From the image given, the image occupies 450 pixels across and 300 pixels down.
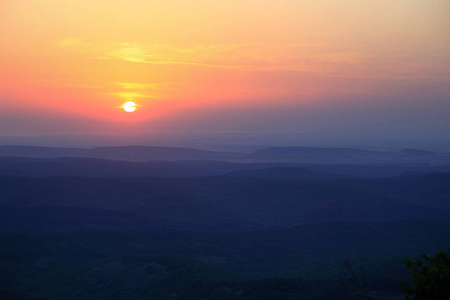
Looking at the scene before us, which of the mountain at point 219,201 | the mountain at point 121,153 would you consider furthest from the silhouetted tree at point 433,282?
the mountain at point 121,153

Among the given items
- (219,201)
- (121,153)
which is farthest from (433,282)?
(121,153)

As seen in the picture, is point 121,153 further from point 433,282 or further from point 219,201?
point 433,282

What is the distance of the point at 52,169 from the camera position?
412 ft

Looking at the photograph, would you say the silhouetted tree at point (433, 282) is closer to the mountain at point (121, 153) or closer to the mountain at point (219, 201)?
the mountain at point (219, 201)

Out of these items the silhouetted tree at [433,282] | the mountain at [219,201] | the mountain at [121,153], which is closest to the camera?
the silhouetted tree at [433,282]

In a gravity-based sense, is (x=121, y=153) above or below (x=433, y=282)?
below

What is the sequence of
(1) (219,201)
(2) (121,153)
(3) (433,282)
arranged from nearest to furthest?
(3) (433,282) < (1) (219,201) < (2) (121,153)

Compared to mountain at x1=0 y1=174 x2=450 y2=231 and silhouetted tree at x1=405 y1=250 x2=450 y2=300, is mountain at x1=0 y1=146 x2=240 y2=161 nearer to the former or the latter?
mountain at x1=0 y1=174 x2=450 y2=231

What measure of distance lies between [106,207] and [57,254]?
31.8 m

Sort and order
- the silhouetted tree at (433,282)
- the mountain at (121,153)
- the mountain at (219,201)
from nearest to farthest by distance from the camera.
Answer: the silhouetted tree at (433,282), the mountain at (219,201), the mountain at (121,153)

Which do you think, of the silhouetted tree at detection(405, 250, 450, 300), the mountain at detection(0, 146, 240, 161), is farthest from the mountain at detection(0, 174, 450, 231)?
the mountain at detection(0, 146, 240, 161)

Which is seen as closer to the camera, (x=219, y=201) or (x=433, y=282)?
(x=433, y=282)

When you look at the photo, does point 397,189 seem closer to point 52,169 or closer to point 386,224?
point 386,224

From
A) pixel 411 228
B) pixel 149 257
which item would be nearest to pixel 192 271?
pixel 149 257
